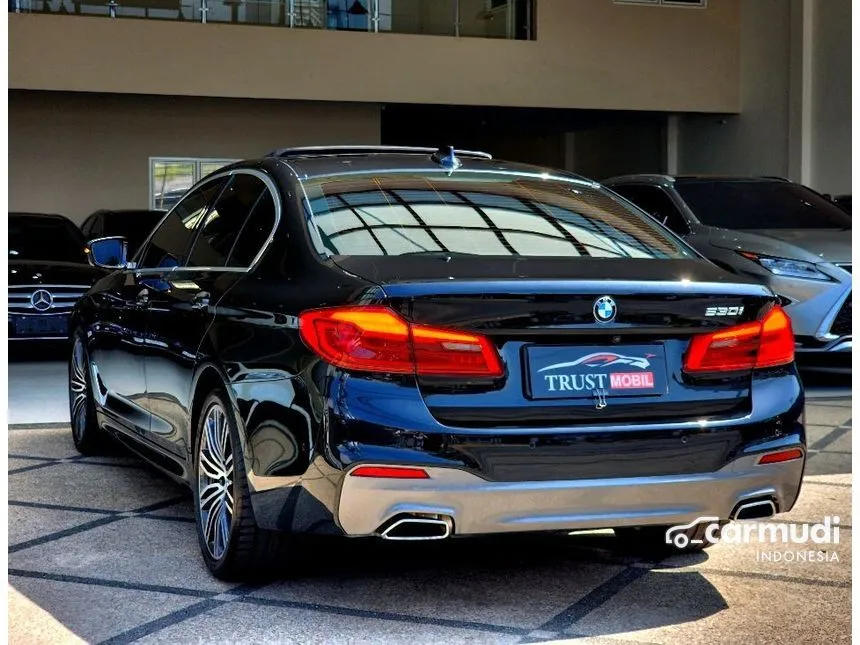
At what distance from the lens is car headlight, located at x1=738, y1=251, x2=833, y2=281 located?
34.8 feet

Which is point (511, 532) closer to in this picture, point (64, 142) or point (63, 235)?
point (63, 235)

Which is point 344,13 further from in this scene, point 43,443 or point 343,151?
point 343,151

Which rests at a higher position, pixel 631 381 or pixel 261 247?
pixel 261 247

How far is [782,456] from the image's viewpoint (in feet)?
15.0

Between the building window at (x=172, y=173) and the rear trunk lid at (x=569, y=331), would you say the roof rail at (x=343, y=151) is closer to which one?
the rear trunk lid at (x=569, y=331)

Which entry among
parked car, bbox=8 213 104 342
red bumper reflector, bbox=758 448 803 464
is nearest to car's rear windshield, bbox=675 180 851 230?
parked car, bbox=8 213 104 342

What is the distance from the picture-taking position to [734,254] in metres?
10.9

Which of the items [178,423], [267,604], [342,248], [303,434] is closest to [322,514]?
[303,434]

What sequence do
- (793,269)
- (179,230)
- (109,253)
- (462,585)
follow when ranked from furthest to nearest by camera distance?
(793,269) < (109,253) < (179,230) < (462,585)

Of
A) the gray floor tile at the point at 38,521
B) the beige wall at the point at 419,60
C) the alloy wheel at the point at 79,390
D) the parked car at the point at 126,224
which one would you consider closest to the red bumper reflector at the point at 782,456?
the gray floor tile at the point at 38,521

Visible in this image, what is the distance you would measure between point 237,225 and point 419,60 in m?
15.4

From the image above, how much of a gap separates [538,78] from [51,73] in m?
7.10

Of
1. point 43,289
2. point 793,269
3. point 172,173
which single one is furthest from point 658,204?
point 172,173

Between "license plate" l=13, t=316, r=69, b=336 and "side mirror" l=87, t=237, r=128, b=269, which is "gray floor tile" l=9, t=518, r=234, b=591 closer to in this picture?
"side mirror" l=87, t=237, r=128, b=269
